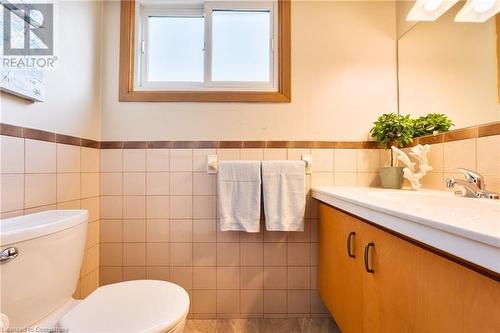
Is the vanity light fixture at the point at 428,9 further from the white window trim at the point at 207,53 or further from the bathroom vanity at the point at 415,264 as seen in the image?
the bathroom vanity at the point at 415,264

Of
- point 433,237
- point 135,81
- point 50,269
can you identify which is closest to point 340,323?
point 433,237

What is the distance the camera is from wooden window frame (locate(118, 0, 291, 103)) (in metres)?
1.31

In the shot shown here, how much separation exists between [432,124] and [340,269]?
2.89 feet

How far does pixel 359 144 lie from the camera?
134 centimetres

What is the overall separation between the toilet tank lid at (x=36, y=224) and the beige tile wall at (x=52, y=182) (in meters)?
0.08

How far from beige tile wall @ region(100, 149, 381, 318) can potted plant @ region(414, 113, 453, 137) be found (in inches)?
27.8

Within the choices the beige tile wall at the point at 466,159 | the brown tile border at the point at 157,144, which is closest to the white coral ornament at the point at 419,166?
the beige tile wall at the point at 466,159

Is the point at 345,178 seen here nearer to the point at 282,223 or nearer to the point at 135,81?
the point at 282,223

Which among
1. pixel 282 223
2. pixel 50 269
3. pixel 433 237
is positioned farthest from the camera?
pixel 282 223

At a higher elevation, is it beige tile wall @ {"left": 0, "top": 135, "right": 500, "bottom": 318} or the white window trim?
the white window trim

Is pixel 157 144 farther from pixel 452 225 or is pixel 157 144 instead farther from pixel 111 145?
pixel 452 225

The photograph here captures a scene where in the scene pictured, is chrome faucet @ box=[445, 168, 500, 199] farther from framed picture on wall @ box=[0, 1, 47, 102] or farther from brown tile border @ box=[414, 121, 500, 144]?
framed picture on wall @ box=[0, 1, 47, 102]

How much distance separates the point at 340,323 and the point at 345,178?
0.74 meters

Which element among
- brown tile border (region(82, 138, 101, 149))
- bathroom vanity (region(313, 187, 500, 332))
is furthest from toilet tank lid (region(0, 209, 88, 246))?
bathroom vanity (region(313, 187, 500, 332))
